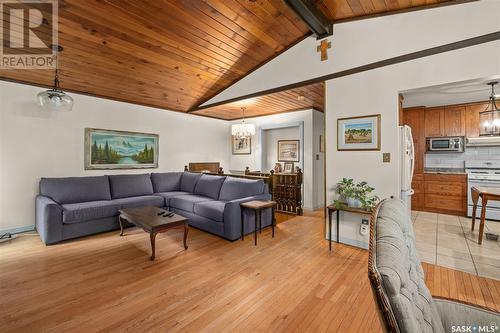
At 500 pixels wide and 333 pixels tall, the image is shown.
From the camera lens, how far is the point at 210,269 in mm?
2539

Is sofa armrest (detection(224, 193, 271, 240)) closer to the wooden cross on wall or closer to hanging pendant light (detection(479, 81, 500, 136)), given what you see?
the wooden cross on wall

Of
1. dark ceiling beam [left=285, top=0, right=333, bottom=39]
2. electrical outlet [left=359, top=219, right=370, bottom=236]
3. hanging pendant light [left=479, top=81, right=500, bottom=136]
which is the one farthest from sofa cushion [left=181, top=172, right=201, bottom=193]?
hanging pendant light [left=479, top=81, right=500, bottom=136]

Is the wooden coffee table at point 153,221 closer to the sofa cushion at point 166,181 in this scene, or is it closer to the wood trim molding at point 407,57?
the sofa cushion at point 166,181

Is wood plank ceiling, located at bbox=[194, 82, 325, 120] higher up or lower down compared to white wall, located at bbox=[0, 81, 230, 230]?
higher up

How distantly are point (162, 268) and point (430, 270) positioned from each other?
120 inches

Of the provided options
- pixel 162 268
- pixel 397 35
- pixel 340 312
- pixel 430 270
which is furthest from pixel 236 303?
pixel 397 35

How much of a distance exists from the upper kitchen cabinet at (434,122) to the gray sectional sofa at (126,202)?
415 cm

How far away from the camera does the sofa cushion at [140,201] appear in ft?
12.8

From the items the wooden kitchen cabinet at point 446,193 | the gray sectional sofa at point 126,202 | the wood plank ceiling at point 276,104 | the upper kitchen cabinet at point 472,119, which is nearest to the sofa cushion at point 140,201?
the gray sectional sofa at point 126,202

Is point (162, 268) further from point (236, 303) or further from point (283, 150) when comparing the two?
point (283, 150)

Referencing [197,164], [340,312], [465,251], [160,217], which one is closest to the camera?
[340,312]

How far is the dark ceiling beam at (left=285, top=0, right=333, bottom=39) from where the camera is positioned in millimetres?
2454

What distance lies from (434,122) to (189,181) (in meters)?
5.81

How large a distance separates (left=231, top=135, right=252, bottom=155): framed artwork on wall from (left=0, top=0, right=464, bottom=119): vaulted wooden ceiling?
6.49 ft
